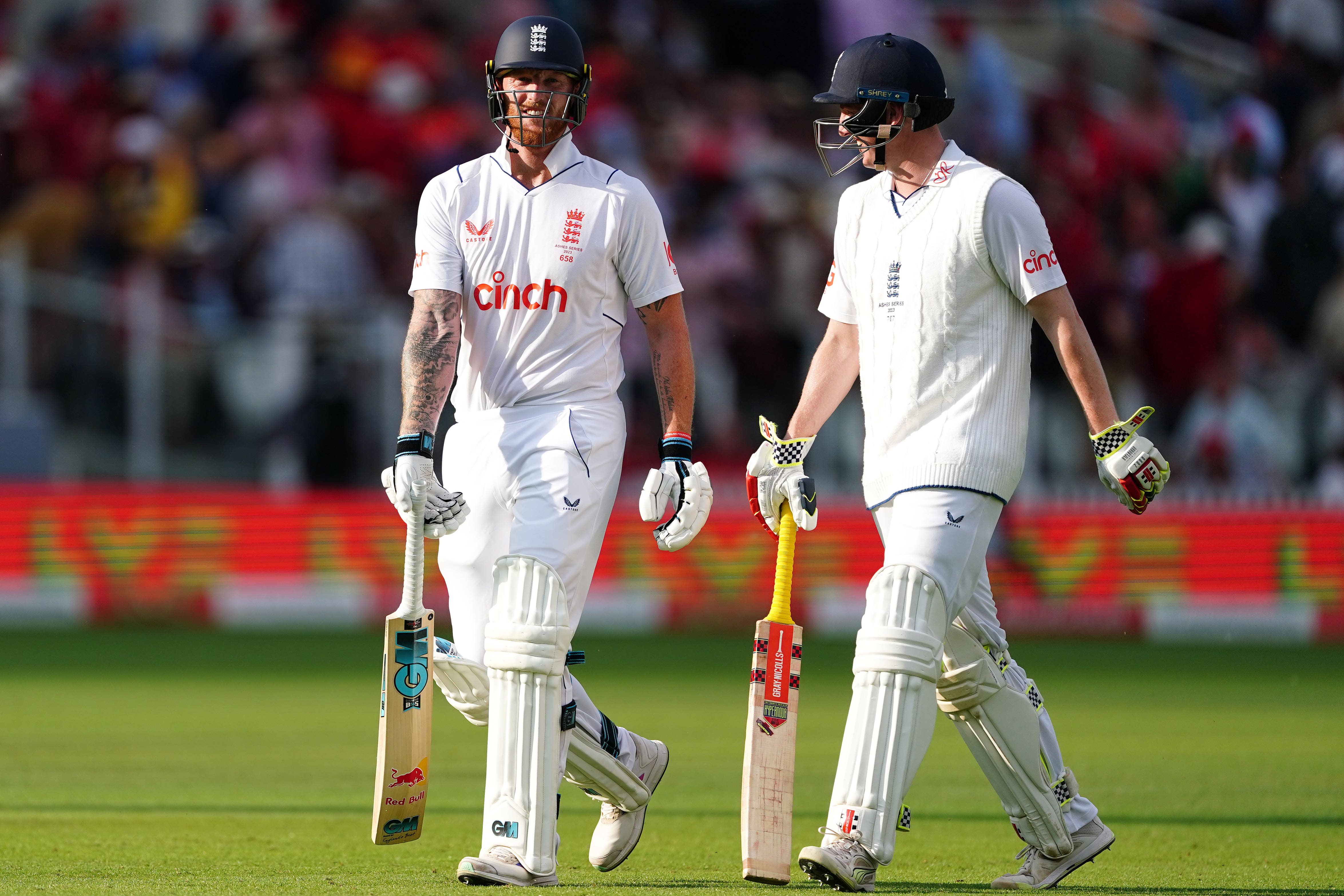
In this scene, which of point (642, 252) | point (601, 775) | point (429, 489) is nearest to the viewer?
point (429, 489)

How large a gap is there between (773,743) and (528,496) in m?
0.95

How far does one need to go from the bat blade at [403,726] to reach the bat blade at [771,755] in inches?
34.8

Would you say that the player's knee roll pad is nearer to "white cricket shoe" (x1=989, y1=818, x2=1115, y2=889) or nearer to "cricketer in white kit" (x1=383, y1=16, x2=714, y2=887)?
"cricketer in white kit" (x1=383, y1=16, x2=714, y2=887)

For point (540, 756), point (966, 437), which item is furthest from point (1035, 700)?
point (540, 756)

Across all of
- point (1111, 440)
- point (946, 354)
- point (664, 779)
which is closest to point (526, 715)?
point (946, 354)

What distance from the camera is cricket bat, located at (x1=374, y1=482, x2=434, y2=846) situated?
17.0 ft

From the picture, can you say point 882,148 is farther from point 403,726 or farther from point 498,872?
point 498,872

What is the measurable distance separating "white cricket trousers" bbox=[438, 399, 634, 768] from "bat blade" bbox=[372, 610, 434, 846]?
0.17 m

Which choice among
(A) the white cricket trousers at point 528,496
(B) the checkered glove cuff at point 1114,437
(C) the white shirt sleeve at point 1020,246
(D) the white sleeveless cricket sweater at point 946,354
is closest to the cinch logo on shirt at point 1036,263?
(C) the white shirt sleeve at point 1020,246

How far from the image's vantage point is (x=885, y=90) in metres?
5.21

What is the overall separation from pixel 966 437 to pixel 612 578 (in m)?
9.02

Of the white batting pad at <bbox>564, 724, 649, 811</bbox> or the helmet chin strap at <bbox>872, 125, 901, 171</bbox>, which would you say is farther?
the white batting pad at <bbox>564, 724, 649, 811</bbox>

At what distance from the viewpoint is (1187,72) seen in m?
18.0

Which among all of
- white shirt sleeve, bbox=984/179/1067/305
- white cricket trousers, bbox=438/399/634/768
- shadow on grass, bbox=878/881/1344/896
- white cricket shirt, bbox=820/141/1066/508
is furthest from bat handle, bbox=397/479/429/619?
white shirt sleeve, bbox=984/179/1067/305
